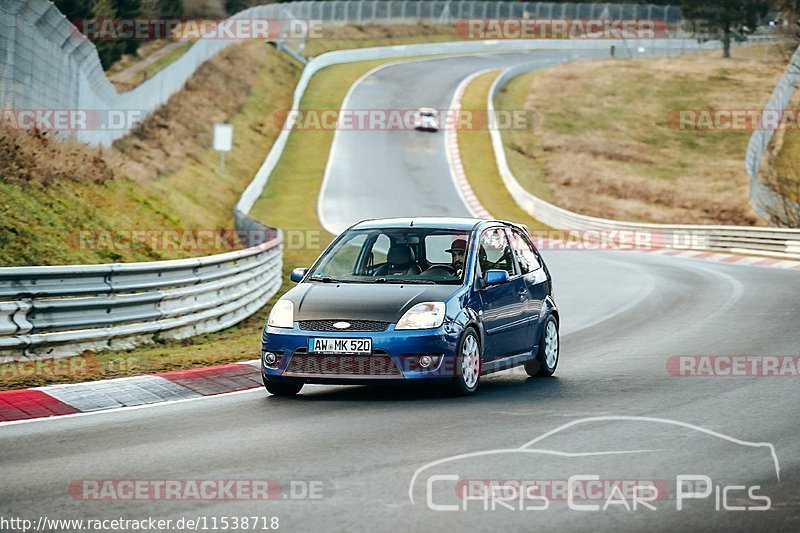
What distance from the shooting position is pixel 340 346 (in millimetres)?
10922

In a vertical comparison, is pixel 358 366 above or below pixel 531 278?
below

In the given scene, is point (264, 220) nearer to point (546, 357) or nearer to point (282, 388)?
point (546, 357)

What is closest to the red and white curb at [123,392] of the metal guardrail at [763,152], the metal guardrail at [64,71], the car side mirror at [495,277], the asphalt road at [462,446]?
the asphalt road at [462,446]

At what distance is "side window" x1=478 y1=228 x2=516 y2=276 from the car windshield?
0.79 feet

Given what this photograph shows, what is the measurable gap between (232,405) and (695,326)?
851cm

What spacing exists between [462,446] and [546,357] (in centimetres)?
446

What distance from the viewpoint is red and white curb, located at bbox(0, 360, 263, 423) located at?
34.6 feet

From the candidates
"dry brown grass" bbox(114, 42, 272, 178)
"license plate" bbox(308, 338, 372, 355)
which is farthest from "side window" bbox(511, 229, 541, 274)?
"dry brown grass" bbox(114, 42, 272, 178)

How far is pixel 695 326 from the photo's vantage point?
17.5 meters

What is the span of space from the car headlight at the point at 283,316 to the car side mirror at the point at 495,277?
1.83 m

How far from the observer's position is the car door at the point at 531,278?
12802 millimetres

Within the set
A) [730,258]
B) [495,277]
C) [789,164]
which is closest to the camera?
[495,277]

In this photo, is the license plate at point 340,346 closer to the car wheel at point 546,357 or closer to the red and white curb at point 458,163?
the car wheel at point 546,357

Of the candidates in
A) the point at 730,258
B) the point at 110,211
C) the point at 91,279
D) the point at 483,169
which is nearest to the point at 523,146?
the point at 483,169
